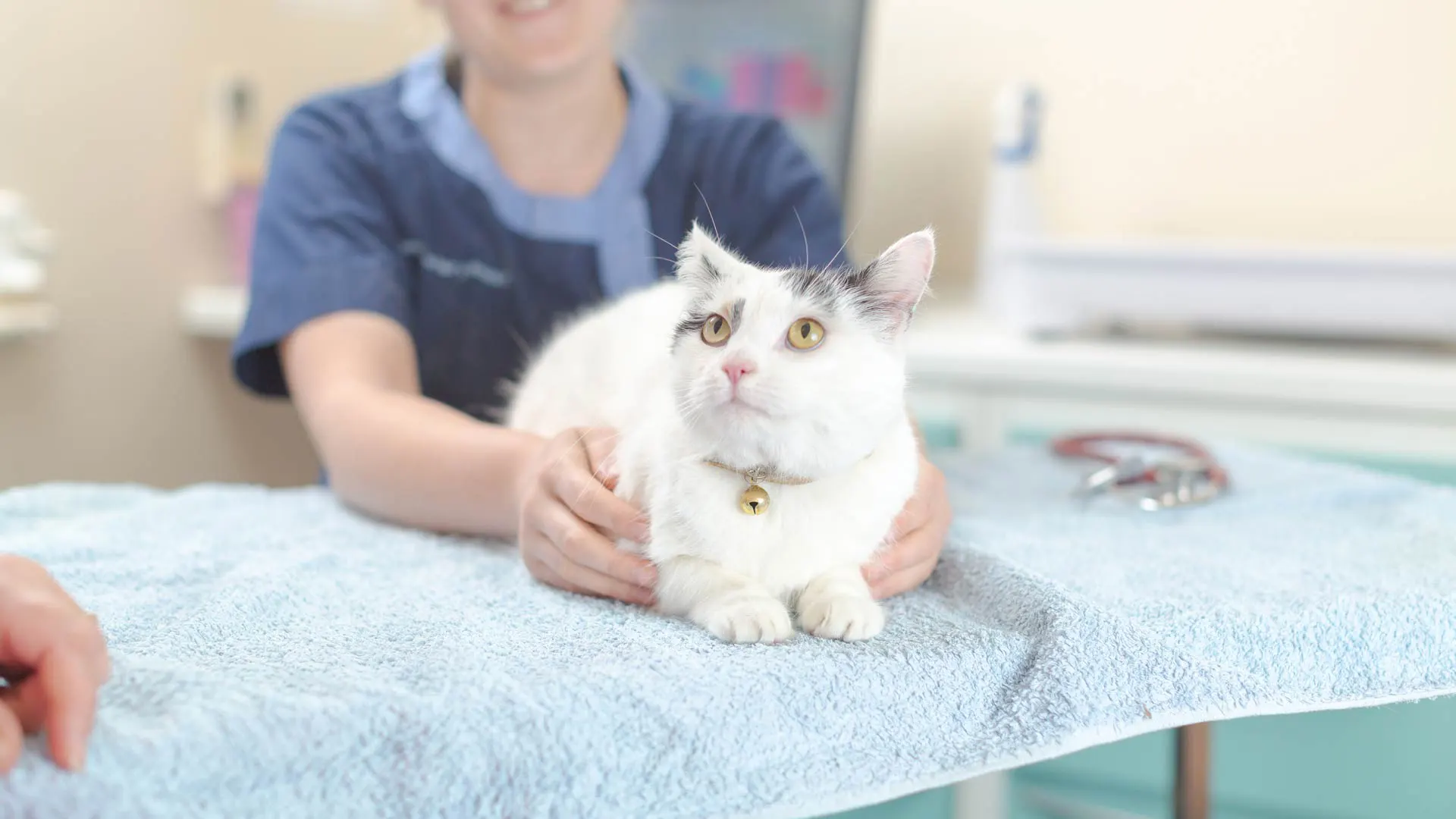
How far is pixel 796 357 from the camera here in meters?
0.59

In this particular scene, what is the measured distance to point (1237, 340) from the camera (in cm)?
143

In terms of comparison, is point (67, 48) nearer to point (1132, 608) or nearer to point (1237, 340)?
point (1132, 608)

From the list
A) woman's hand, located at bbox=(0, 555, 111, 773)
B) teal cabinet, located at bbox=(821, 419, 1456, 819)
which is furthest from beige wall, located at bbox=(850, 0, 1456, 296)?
woman's hand, located at bbox=(0, 555, 111, 773)

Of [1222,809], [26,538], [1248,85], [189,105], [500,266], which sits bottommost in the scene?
[1222,809]

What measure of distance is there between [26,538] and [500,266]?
1.79 ft

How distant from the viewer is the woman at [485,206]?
1.06 m

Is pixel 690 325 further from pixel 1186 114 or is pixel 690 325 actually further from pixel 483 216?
pixel 1186 114

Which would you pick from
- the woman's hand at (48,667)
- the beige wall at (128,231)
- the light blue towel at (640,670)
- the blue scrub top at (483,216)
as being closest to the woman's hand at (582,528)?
A: the light blue towel at (640,670)

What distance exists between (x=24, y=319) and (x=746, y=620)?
1166 millimetres

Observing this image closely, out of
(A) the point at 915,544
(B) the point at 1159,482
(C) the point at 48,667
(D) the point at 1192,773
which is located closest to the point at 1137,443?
(B) the point at 1159,482

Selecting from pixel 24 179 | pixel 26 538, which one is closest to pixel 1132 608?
pixel 26 538

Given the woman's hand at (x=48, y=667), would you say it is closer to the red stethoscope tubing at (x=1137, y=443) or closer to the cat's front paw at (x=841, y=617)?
the cat's front paw at (x=841, y=617)

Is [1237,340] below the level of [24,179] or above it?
below

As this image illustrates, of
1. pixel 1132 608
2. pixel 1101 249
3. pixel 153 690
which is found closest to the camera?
pixel 153 690
